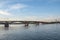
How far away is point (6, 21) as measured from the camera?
445ft

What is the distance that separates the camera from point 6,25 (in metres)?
132

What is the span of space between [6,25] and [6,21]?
5.47m

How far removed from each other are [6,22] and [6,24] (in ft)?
8.19

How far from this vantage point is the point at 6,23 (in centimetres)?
13250

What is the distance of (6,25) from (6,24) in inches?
41.8

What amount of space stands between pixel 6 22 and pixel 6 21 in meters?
2.51

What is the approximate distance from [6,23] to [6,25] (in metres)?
2.12

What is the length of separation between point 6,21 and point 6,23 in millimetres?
3791

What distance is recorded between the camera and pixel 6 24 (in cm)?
13200

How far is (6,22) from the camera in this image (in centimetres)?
13338
